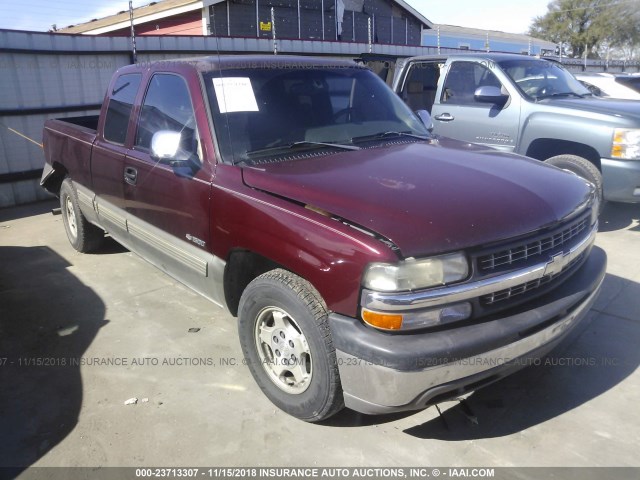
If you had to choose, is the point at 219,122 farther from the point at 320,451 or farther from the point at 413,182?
the point at 320,451

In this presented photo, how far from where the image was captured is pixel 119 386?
3.31 meters

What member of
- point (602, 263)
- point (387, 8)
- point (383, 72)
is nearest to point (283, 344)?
point (602, 263)

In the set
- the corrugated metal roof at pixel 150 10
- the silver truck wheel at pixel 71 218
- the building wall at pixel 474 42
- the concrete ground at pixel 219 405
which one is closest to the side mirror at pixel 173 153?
the concrete ground at pixel 219 405

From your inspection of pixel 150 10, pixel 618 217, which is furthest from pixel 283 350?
pixel 150 10

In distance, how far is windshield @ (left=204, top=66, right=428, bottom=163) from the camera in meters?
3.31

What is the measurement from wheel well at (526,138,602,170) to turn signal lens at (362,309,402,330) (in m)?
4.45

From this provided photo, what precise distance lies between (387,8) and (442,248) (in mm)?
31376

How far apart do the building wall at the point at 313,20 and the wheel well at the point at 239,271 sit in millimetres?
16856

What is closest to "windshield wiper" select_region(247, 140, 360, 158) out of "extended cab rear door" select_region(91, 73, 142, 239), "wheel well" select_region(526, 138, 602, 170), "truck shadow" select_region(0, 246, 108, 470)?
"extended cab rear door" select_region(91, 73, 142, 239)

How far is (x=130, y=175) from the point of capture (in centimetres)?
407

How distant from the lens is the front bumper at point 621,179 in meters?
5.40

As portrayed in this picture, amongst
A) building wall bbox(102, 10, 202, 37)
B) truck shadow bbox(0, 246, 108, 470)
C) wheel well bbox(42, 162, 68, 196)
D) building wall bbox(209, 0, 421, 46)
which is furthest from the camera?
building wall bbox(209, 0, 421, 46)

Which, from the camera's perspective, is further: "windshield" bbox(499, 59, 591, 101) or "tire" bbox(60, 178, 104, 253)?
"windshield" bbox(499, 59, 591, 101)

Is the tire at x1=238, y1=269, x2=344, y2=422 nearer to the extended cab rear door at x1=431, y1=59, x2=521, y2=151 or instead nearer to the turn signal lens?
the turn signal lens
